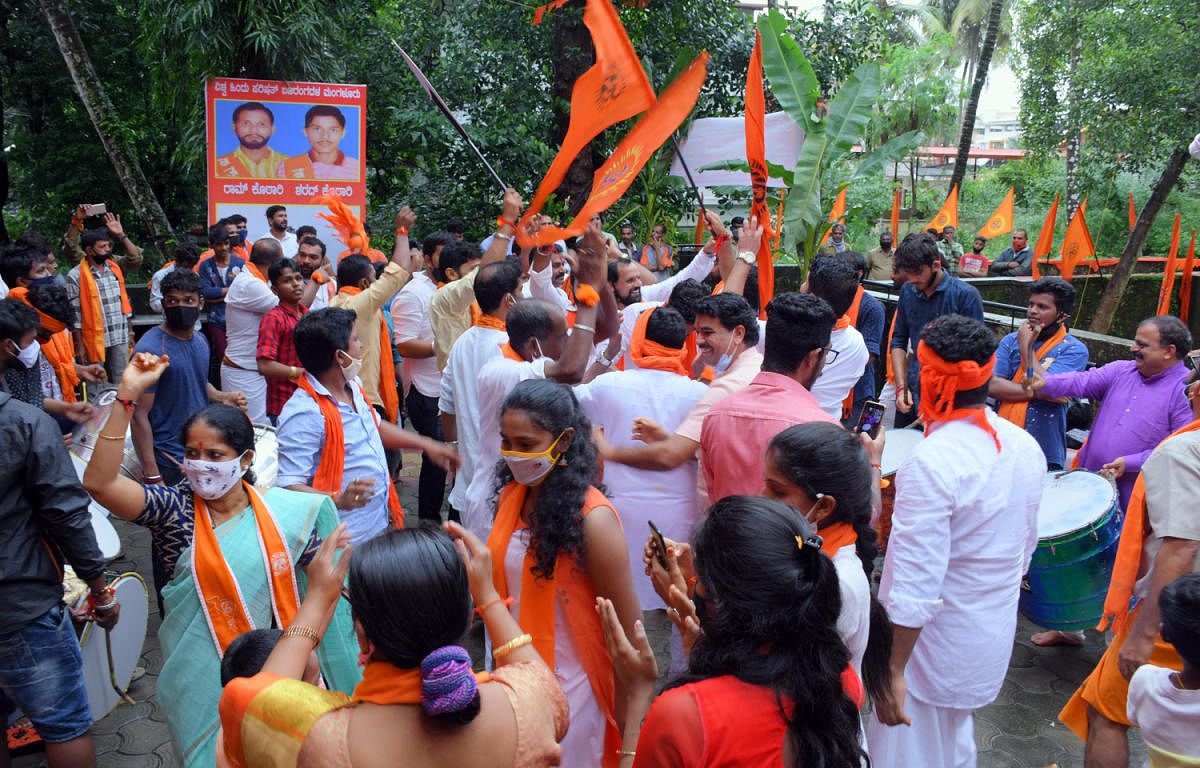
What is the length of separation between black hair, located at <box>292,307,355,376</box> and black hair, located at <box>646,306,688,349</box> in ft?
4.29

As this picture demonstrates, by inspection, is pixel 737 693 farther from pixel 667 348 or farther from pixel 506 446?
pixel 667 348

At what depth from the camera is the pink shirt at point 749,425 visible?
3.17 m

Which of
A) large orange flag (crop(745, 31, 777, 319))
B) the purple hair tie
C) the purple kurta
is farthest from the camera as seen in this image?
large orange flag (crop(745, 31, 777, 319))

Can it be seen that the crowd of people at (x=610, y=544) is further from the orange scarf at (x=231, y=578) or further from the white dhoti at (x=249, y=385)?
the white dhoti at (x=249, y=385)

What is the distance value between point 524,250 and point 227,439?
11.3 ft

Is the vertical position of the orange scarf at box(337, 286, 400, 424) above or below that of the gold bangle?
below

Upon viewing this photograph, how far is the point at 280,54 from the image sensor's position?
11797 mm

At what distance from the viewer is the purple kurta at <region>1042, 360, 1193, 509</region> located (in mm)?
4480

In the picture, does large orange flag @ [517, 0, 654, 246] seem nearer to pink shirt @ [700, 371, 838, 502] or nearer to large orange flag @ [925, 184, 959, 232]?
pink shirt @ [700, 371, 838, 502]

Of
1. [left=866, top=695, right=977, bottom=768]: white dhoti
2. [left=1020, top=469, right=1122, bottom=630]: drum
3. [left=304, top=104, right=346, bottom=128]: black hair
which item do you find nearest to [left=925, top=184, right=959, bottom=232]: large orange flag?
[left=304, top=104, right=346, bottom=128]: black hair

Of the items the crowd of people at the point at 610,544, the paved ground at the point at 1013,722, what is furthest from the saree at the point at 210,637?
the paved ground at the point at 1013,722

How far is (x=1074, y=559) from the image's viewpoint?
3898 mm

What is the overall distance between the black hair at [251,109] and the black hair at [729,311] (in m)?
8.24

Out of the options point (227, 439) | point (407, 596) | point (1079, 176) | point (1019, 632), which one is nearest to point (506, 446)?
point (227, 439)
